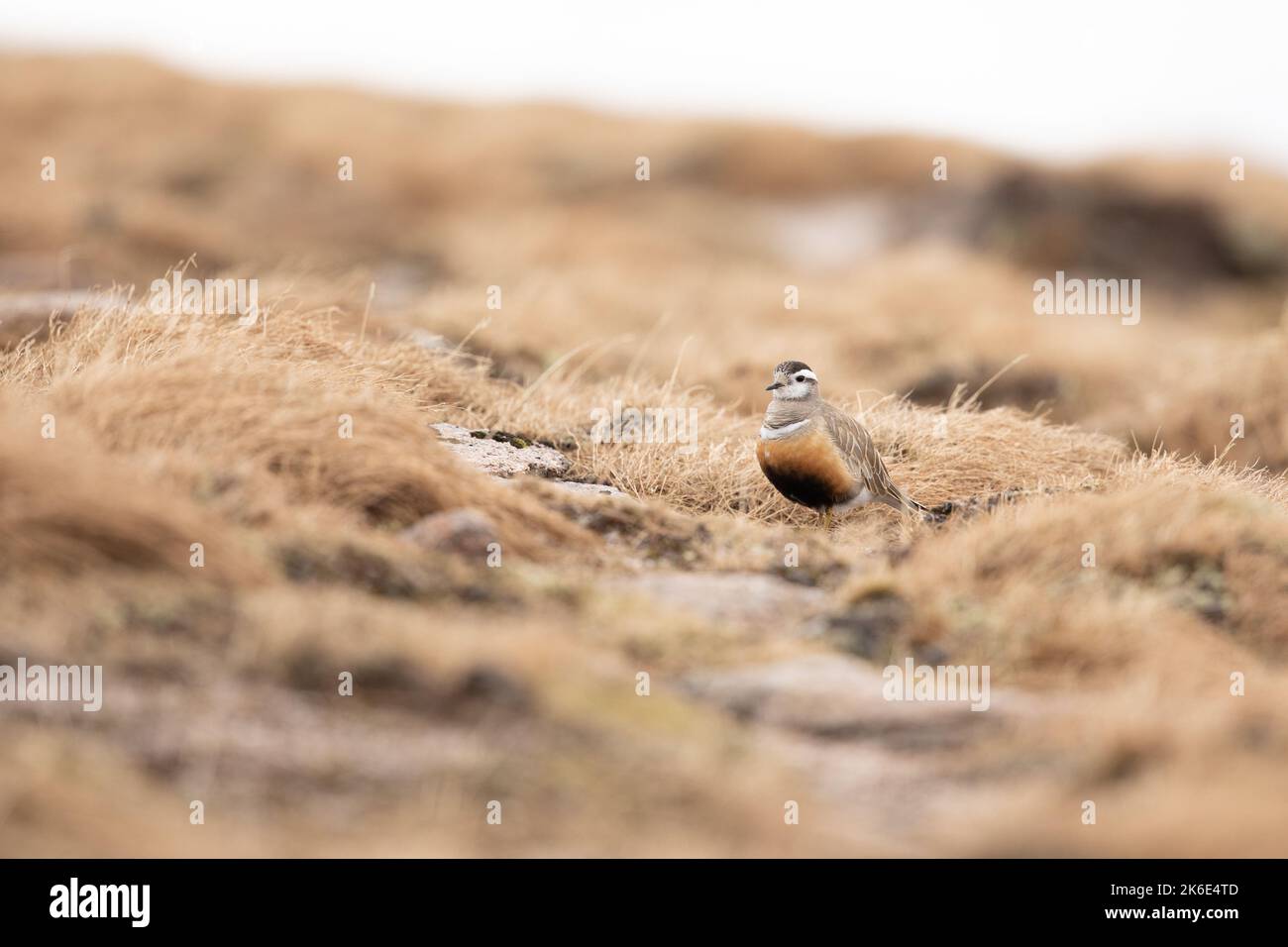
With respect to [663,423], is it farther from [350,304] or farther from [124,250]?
[124,250]

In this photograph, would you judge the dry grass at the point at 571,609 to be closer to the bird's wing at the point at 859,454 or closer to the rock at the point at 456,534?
the rock at the point at 456,534

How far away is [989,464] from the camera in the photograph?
8.31 m

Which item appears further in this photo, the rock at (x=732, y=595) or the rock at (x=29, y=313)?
the rock at (x=29, y=313)

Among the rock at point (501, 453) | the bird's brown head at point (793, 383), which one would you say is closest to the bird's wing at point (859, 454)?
the bird's brown head at point (793, 383)

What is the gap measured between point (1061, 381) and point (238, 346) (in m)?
9.02

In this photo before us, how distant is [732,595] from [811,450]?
1.36m

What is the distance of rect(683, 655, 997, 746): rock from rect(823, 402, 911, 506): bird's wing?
2238mm

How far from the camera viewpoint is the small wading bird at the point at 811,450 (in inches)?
273

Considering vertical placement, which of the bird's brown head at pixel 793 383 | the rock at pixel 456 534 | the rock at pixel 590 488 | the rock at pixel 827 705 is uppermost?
the bird's brown head at pixel 793 383

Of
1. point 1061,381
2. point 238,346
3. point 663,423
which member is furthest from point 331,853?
point 1061,381

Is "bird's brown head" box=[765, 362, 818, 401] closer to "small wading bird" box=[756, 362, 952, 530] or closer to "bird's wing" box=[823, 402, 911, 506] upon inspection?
"small wading bird" box=[756, 362, 952, 530]

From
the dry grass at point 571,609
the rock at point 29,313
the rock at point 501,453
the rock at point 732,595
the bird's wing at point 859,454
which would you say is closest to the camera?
the dry grass at point 571,609

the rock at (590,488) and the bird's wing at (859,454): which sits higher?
the bird's wing at (859,454)

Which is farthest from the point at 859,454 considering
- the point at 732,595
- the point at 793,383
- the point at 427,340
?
the point at 427,340
